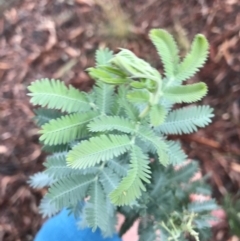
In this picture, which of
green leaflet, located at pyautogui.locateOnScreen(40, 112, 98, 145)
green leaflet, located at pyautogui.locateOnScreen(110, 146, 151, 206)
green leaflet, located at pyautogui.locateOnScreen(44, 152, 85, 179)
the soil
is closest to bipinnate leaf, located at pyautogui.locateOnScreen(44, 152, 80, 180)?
green leaflet, located at pyautogui.locateOnScreen(44, 152, 85, 179)

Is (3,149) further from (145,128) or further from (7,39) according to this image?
(145,128)

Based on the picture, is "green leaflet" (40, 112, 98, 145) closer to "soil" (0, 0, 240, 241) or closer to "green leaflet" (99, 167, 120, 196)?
"green leaflet" (99, 167, 120, 196)

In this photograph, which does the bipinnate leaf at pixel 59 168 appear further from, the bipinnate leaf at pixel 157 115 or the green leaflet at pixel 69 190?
the bipinnate leaf at pixel 157 115

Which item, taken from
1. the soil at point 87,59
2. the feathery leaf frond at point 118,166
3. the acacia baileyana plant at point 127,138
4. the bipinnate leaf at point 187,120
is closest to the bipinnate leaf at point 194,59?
the acacia baileyana plant at point 127,138

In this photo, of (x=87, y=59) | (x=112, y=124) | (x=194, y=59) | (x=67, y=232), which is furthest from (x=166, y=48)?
(x=87, y=59)

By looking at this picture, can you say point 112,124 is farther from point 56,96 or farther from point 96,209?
point 96,209

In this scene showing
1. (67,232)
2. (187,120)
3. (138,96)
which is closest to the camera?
(138,96)
